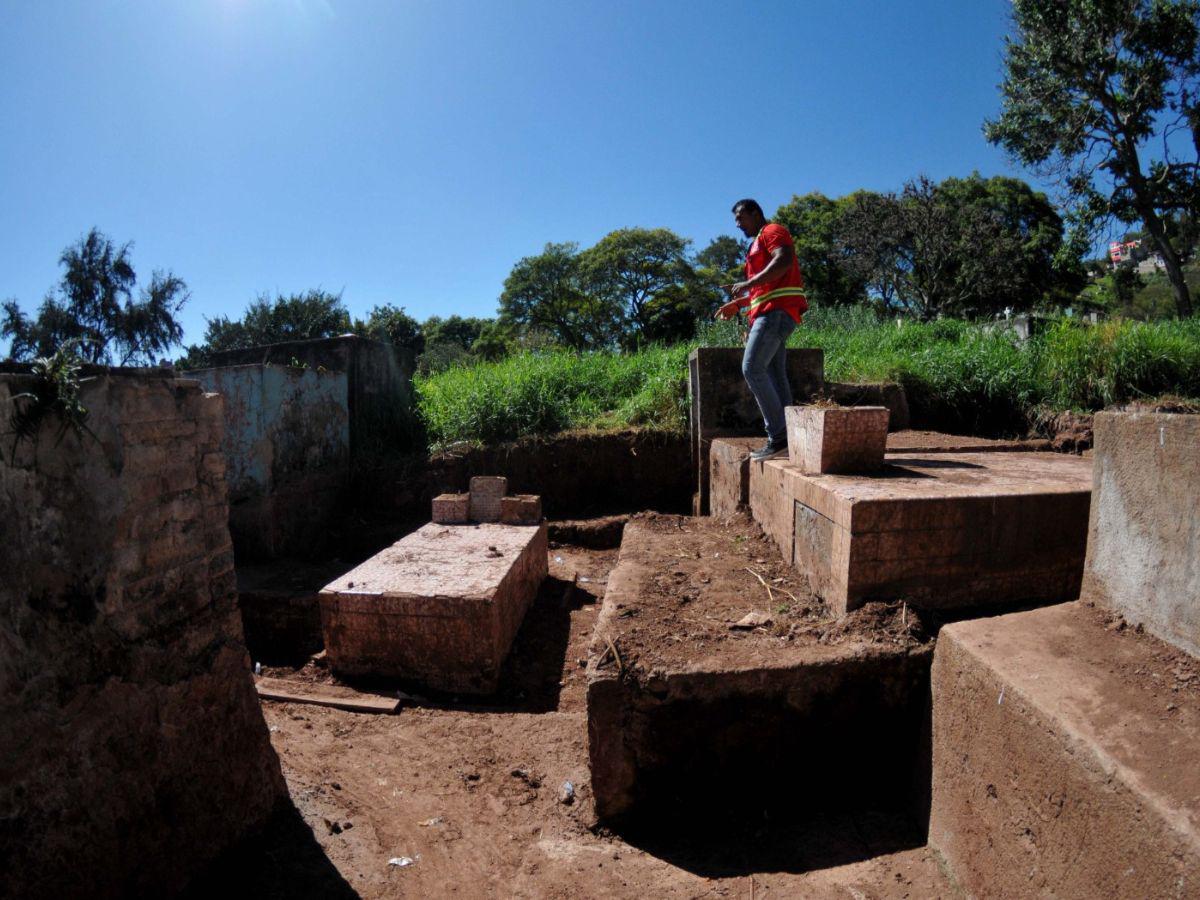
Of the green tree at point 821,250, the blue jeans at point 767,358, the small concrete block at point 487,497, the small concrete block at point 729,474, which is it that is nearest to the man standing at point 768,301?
the blue jeans at point 767,358

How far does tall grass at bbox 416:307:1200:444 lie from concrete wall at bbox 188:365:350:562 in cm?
152

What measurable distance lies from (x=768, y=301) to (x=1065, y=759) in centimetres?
299

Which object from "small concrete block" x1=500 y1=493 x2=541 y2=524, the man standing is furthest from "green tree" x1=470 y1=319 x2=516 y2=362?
the man standing

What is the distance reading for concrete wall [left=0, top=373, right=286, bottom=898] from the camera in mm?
1799

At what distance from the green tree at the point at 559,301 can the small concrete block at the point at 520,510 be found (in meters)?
23.2

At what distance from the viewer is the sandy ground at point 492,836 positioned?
87.3 inches

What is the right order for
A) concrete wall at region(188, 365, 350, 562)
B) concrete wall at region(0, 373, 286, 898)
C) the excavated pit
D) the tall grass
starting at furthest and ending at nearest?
1. the tall grass
2. concrete wall at region(188, 365, 350, 562)
3. the excavated pit
4. concrete wall at region(0, 373, 286, 898)

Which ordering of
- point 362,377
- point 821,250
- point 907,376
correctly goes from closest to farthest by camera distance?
point 907,376, point 362,377, point 821,250

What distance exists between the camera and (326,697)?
402 cm

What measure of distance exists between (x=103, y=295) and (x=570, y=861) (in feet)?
72.8

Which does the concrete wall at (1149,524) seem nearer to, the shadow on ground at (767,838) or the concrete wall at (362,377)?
the shadow on ground at (767,838)

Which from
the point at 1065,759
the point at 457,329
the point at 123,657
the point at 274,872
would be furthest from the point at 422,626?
the point at 457,329

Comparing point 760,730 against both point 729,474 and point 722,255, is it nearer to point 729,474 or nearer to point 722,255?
point 729,474

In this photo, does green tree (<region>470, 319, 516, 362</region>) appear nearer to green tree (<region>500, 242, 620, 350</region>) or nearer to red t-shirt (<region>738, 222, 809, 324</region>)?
green tree (<region>500, 242, 620, 350</region>)
